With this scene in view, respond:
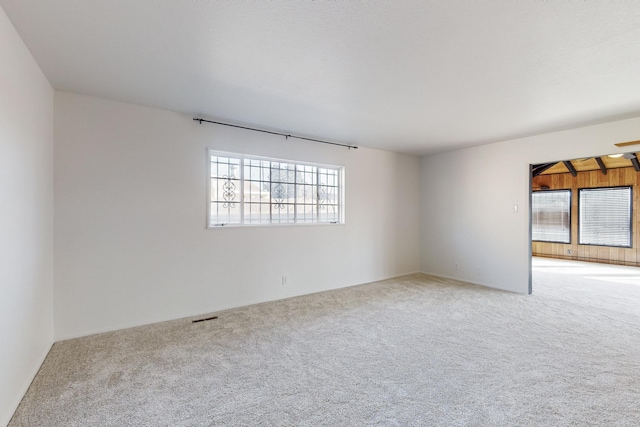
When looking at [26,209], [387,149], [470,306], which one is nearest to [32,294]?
[26,209]

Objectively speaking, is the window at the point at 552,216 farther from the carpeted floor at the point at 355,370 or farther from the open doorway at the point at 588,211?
the carpeted floor at the point at 355,370

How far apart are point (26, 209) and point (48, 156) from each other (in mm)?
815

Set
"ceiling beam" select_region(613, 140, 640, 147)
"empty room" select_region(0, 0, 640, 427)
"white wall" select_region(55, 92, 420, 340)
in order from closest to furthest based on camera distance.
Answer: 1. "empty room" select_region(0, 0, 640, 427)
2. "white wall" select_region(55, 92, 420, 340)
3. "ceiling beam" select_region(613, 140, 640, 147)

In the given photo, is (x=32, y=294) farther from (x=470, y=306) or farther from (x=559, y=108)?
(x=559, y=108)

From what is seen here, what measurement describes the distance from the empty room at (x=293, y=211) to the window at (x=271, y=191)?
0.03 m

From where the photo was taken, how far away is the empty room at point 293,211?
1.84 meters

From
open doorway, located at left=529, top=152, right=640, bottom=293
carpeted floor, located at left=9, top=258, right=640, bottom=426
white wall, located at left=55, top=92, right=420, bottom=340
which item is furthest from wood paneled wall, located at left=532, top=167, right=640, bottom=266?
white wall, located at left=55, top=92, right=420, bottom=340

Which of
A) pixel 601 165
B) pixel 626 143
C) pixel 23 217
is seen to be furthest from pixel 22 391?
pixel 601 165

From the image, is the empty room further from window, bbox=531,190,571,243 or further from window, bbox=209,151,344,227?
window, bbox=531,190,571,243

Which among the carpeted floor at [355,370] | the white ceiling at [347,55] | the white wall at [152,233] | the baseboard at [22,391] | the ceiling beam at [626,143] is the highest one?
the white ceiling at [347,55]

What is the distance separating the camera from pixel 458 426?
174 centimetres

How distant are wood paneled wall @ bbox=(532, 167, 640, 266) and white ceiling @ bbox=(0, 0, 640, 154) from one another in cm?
499

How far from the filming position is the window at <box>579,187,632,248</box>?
6.92 m

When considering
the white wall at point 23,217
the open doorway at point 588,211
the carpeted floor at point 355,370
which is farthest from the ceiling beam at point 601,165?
the white wall at point 23,217
